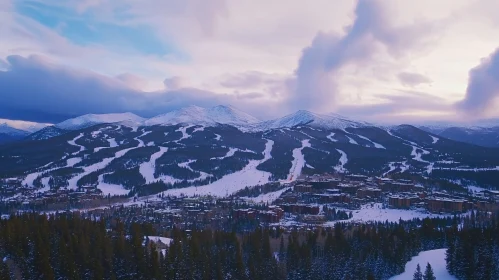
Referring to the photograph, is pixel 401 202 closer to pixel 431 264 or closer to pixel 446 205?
pixel 446 205

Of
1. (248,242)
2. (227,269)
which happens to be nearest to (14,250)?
(227,269)

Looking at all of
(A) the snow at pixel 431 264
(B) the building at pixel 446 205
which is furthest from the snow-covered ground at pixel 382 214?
(A) the snow at pixel 431 264

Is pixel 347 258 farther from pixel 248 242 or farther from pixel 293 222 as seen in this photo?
pixel 293 222

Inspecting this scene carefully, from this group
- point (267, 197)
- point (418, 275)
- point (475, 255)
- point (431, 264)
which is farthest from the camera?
point (267, 197)

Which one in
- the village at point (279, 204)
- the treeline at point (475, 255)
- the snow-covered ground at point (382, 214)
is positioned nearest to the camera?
the treeline at point (475, 255)

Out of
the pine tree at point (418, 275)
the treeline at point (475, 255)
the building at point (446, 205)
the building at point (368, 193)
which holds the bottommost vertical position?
the pine tree at point (418, 275)

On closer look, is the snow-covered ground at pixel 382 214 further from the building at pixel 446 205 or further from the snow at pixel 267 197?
the snow at pixel 267 197

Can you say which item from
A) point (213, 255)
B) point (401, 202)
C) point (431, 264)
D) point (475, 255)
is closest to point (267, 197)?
point (401, 202)

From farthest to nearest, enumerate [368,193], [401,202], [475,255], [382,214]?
[368,193]
[401,202]
[382,214]
[475,255]
